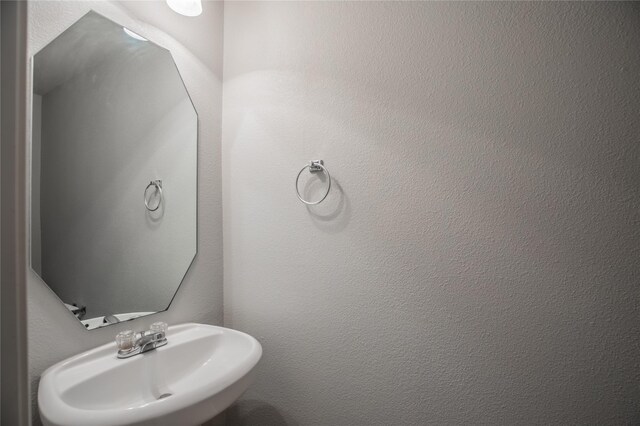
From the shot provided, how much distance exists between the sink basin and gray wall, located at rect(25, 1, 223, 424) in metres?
0.06

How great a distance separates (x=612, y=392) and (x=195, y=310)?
54.2 inches

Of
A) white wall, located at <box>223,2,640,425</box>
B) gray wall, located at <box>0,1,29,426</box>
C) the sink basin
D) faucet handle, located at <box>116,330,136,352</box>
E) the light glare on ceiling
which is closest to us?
gray wall, located at <box>0,1,29,426</box>

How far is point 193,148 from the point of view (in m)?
1.16

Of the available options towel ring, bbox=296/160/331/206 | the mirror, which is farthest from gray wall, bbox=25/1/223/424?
towel ring, bbox=296/160/331/206

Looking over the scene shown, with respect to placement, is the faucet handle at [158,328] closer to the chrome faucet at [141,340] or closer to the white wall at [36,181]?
the chrome faucet at [141,340]

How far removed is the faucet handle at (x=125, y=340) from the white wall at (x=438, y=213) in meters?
0.43

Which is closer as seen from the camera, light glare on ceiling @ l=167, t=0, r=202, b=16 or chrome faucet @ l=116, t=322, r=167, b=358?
chrome faucet @ l=116, t=322, r=167, b=358

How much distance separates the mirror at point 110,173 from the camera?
31.2 inches

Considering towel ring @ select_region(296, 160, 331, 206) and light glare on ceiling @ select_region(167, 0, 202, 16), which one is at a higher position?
light glare on ceiling @ select_region(167, 0, 202, 16)

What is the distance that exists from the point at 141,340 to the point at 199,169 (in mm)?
683

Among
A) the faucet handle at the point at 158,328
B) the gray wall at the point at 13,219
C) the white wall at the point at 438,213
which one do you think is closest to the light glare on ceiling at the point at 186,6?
the white wall at the point at 438,213

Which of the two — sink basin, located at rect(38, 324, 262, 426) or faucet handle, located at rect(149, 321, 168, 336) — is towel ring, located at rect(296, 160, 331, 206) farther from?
faucet handle, located at rect(149, 321, 168, 336)

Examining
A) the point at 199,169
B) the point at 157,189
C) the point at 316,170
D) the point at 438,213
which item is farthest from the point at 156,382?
the point at 438,213

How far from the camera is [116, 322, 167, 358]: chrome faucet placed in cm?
86
